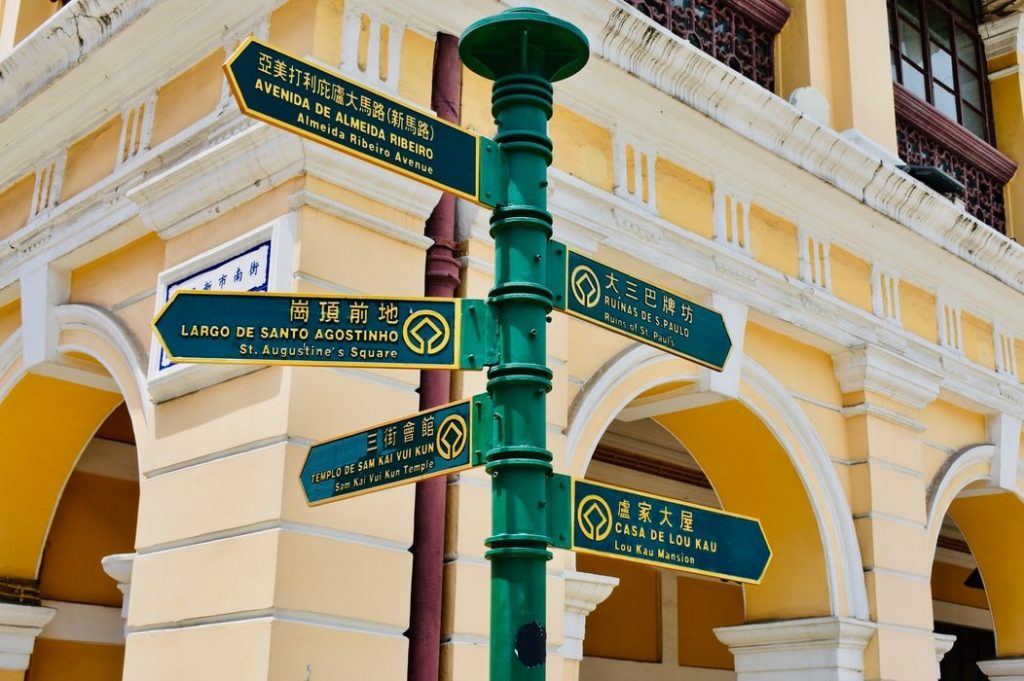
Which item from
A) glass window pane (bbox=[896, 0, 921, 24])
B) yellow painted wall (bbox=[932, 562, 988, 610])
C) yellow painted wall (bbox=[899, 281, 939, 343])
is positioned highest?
glass window pane (bbox=[896, 0, 921, 24])

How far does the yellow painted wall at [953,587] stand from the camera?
41.7 ft

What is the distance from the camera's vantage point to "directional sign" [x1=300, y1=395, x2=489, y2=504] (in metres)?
2.92

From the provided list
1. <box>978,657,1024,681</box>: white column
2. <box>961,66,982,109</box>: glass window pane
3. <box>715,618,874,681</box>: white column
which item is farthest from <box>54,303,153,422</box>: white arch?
<box>961,66,982,109</box>: glass window pane

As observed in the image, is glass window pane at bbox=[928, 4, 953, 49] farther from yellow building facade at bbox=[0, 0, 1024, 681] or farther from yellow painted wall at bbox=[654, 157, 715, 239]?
yellow painted wall at bbox=[654, 157, 715, 239]

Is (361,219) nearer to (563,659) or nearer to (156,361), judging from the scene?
(156,361)

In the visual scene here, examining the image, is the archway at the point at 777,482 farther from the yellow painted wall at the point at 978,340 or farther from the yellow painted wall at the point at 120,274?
the yellow painted wall at the point at 120,274

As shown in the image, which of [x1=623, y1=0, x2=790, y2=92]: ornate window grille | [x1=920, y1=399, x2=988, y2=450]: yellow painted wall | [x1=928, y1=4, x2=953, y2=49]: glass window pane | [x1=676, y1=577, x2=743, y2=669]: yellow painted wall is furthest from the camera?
[x1=676, y1=577, x2=743, y2=669]: yellow painted wall

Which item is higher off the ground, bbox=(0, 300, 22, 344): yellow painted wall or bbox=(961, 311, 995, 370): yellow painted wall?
bbox=(961, 311, 995, 370): yellow painted wall

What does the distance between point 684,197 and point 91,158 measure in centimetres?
307

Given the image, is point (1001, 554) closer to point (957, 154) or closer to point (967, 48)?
point (957, 154)

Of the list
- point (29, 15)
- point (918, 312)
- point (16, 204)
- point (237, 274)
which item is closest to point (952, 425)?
point (918, 312)

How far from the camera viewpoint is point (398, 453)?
305 centimetres

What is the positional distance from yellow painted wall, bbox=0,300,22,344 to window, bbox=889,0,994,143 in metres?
6.06

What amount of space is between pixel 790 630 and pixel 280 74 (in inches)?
195
